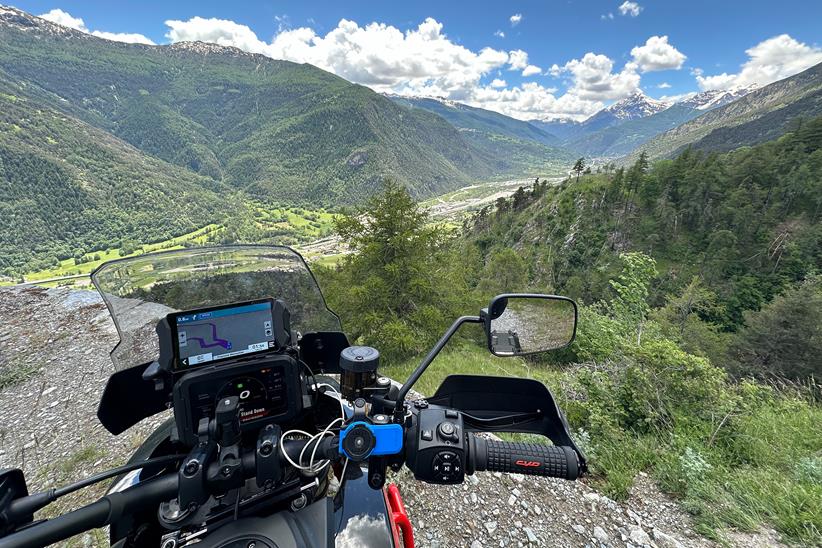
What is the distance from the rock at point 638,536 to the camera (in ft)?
9.40

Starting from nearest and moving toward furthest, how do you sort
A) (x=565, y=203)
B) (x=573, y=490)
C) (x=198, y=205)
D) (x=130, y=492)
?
(x=130, y=492) < (x=573, y=490) < (x=565, y=203) < (x=198, y=205)

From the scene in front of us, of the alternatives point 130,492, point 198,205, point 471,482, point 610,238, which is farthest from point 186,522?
point 198,205

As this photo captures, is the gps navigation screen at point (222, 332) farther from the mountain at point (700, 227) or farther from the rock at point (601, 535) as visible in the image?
the mountain at point (700, 227)

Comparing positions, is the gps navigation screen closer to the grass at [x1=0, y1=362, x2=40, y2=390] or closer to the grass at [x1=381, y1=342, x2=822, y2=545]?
the grass at [x1=381, y1=342, x2=822, y2=545]

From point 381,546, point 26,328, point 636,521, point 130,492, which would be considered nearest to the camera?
point 130,492

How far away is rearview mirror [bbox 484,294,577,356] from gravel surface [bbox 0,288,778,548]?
211 cm

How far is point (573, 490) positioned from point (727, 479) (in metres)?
1.28

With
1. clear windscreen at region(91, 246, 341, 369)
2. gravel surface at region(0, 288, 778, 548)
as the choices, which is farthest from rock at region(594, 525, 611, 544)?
clear windscreen at region(91, 246, 341, 369)

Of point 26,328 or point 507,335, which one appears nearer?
point 507,335

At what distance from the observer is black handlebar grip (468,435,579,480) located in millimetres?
1407

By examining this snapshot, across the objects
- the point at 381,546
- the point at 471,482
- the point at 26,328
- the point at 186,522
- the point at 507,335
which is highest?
the point at 507,335

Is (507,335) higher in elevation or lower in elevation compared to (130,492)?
higher

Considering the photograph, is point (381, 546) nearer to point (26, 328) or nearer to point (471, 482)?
point (471, 482)

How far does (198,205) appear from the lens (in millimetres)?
104375
